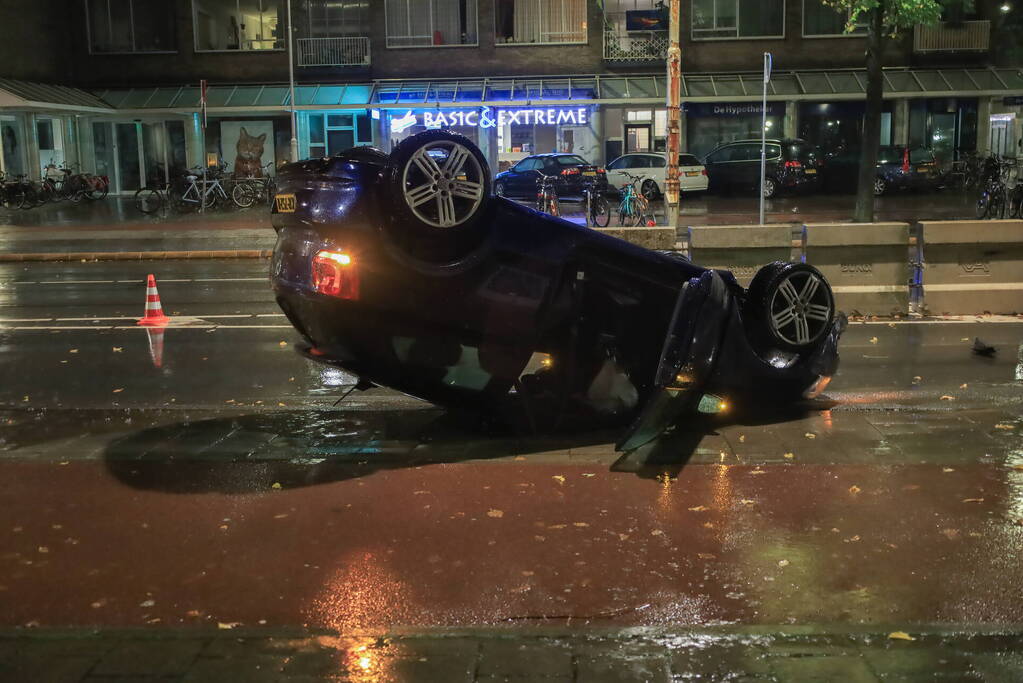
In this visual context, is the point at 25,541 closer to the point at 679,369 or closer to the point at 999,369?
the point at 679,369

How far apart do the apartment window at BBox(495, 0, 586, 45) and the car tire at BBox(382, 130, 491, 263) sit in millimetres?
33911

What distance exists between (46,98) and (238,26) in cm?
829

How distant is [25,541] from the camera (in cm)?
507

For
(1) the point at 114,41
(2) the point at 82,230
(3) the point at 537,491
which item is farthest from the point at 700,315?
(1) the point at 114,41

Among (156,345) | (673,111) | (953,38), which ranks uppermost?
(953,38)

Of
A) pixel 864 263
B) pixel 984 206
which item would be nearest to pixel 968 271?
pixel 864 263

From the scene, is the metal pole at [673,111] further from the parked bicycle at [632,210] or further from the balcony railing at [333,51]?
the balcony railing at [333,51]

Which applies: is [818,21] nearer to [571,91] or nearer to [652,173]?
[571,91]

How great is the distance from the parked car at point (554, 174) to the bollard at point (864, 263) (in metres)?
16.8

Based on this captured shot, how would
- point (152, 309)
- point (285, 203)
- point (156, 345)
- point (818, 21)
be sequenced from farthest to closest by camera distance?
1. point (818, 21)
2. point (152, 309)
3. point (156, 345)
4. point (285, 203)

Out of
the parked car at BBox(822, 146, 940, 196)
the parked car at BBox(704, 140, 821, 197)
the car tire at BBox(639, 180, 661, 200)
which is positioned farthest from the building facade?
the car tire at BBox(639, 180, 661, 200)

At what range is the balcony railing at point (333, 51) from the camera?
39.1 meters

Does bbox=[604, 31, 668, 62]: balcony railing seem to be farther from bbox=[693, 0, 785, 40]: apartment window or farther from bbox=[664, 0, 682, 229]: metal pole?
bbox=[664, 0, 682, 229]: metal pole

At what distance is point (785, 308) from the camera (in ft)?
23.0
